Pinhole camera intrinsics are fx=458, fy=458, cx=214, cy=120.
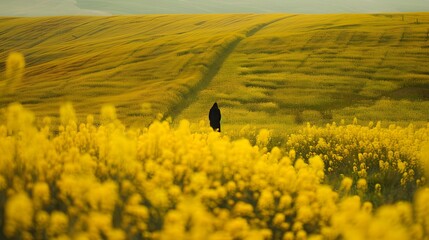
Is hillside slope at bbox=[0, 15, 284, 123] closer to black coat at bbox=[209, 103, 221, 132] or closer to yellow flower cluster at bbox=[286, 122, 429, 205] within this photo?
black coat at bbox=[209, 103, 221, 132]

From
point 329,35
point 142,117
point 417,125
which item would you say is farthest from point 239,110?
point 329,35

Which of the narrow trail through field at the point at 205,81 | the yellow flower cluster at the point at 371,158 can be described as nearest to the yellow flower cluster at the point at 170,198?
the yellow flower cluster at the point at 371,158

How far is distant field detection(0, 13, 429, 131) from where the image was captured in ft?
73.7

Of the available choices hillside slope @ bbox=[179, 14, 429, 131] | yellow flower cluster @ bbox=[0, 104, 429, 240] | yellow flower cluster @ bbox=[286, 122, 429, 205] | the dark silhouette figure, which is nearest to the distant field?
hillside slope @ bbox=[179, 14, 429, 131]

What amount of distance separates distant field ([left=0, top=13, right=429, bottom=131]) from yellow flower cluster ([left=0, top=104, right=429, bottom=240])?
1011 centimetres

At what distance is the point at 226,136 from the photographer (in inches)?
427

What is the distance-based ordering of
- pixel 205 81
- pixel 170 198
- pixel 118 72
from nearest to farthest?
pixel 170 198
pixel 205 81
pixel 118 72

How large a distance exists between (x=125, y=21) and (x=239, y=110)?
59.4 m

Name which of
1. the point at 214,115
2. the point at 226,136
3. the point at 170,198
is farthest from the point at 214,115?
the point at 170,198

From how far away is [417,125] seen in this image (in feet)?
60.4

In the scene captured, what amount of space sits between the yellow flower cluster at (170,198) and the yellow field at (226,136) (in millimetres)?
28

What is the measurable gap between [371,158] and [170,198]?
728 centimetres

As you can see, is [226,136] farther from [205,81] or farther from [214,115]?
[205,81]

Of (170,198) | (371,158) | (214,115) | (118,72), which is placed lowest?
(371,158)
